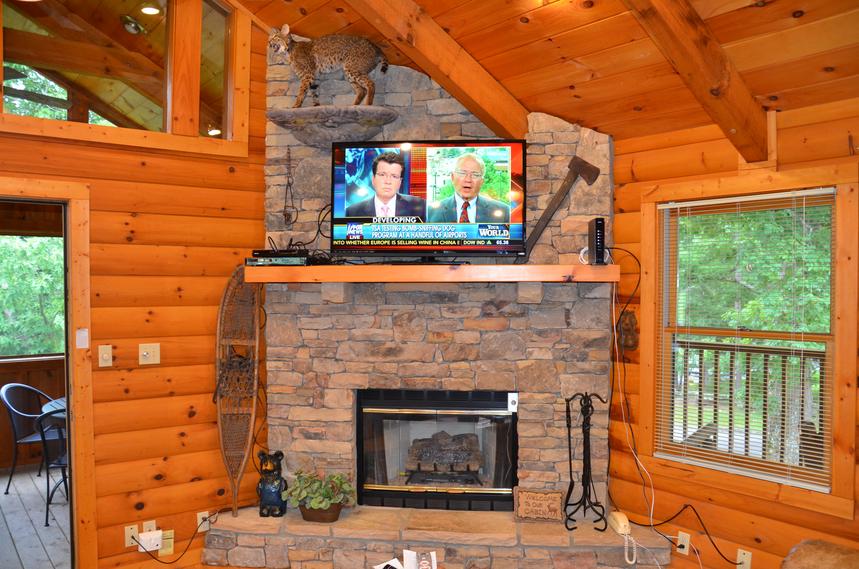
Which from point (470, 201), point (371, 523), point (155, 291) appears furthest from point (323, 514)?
point (470, 201)

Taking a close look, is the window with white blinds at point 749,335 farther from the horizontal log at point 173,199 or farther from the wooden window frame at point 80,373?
the wooden window frame at point 80,373

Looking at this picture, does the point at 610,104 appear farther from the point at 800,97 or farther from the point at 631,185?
the point at 800,97

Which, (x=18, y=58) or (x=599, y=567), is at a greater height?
(x=18, y=58)

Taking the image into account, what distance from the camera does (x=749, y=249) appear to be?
9.07 ft

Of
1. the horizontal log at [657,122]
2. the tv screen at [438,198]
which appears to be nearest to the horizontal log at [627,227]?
the horizontal log at [657,122]

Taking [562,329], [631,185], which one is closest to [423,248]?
[562,329]

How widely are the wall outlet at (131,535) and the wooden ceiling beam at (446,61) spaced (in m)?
2.89

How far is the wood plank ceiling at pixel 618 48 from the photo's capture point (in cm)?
230

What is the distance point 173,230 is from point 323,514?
1.77 m

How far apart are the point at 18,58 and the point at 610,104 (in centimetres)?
300

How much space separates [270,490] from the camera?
10.7ft

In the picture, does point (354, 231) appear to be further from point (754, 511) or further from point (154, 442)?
point (754, 511)

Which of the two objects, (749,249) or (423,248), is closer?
(749,249)

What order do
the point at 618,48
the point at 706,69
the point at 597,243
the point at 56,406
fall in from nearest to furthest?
1. the point at 706,69
2. the point at 618,48
3. the point at 597,243
4. the point at 56,406
